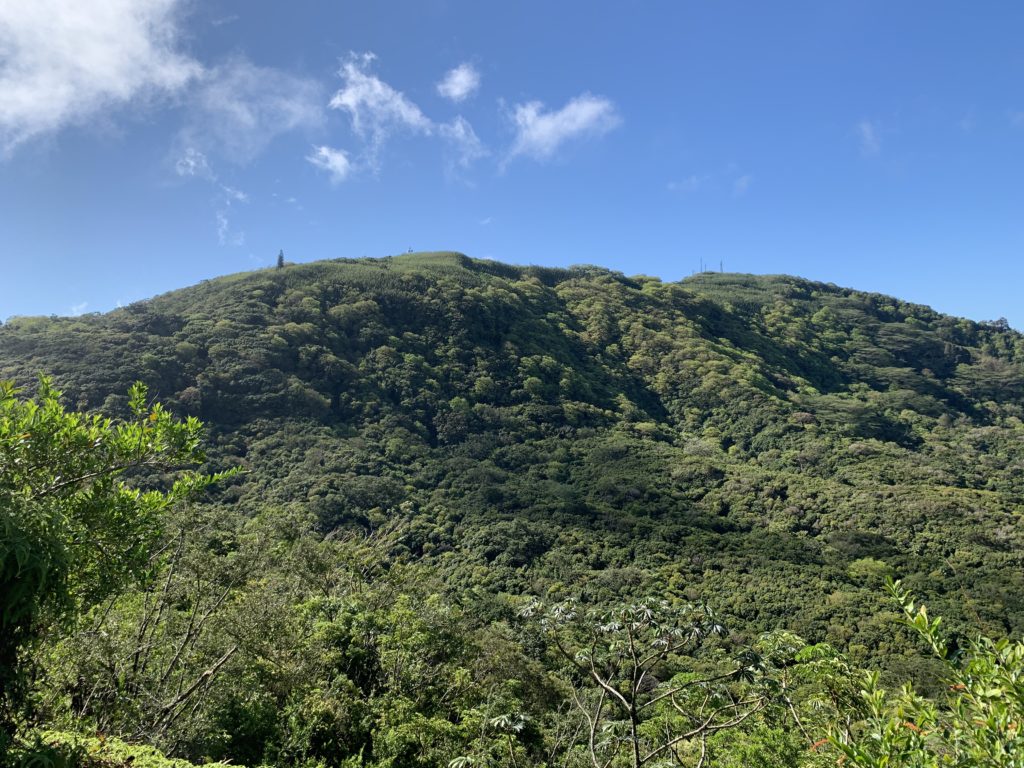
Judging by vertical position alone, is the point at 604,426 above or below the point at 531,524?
above

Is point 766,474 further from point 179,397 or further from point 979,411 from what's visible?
point 179,397

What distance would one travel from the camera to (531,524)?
56500mm

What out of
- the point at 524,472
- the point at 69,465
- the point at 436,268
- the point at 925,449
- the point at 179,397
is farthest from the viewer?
the point at 436,268

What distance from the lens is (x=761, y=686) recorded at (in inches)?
336

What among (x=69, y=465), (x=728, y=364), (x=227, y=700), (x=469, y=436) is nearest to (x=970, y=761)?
(x=69, y=465)

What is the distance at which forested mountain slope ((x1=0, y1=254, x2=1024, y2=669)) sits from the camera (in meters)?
47.3

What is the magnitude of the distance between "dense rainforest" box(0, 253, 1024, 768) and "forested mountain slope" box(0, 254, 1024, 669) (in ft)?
1.56

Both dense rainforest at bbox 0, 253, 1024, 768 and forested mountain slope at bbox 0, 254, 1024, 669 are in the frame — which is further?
forested mountain slope at bbox 0, 254, 1024, 669

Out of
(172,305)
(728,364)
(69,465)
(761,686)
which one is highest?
(172,305)

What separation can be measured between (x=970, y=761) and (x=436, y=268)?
12784cm

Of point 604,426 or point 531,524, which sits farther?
point 604,426

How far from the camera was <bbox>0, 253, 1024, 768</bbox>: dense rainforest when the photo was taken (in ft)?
30.7

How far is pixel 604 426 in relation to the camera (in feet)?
282

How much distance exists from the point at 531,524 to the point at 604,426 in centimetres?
3281
